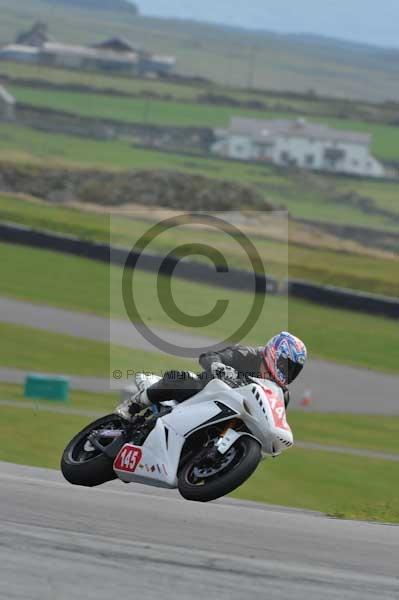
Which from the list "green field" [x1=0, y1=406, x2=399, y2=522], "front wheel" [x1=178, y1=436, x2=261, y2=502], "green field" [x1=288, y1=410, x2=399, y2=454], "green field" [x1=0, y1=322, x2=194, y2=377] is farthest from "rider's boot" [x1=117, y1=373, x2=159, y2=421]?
"green field" [x1=0, y1=322, x2=194, y2=377]

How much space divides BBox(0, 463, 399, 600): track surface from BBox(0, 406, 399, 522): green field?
11.7 feet

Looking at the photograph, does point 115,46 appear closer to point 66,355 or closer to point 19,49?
point 19,49

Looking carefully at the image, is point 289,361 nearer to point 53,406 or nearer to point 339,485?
point 339,485

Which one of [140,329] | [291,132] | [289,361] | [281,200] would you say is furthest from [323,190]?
[289,361]

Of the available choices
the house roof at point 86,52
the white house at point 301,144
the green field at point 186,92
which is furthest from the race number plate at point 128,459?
the house roof at point 86,52

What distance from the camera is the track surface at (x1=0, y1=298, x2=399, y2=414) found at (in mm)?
22719

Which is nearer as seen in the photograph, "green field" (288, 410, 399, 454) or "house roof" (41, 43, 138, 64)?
"green field" (288, 410, 399, 454)

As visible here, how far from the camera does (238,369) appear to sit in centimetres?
907

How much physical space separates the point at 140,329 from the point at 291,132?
87.3 meters

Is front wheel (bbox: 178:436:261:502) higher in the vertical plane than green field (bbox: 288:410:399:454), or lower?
higher

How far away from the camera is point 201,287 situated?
32656mm

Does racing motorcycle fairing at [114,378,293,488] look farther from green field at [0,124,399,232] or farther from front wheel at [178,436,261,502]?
green field at [0,124,399,232]

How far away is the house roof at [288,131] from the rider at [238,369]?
9983 cm

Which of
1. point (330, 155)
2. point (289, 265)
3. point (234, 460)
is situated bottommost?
point (330, 155)
